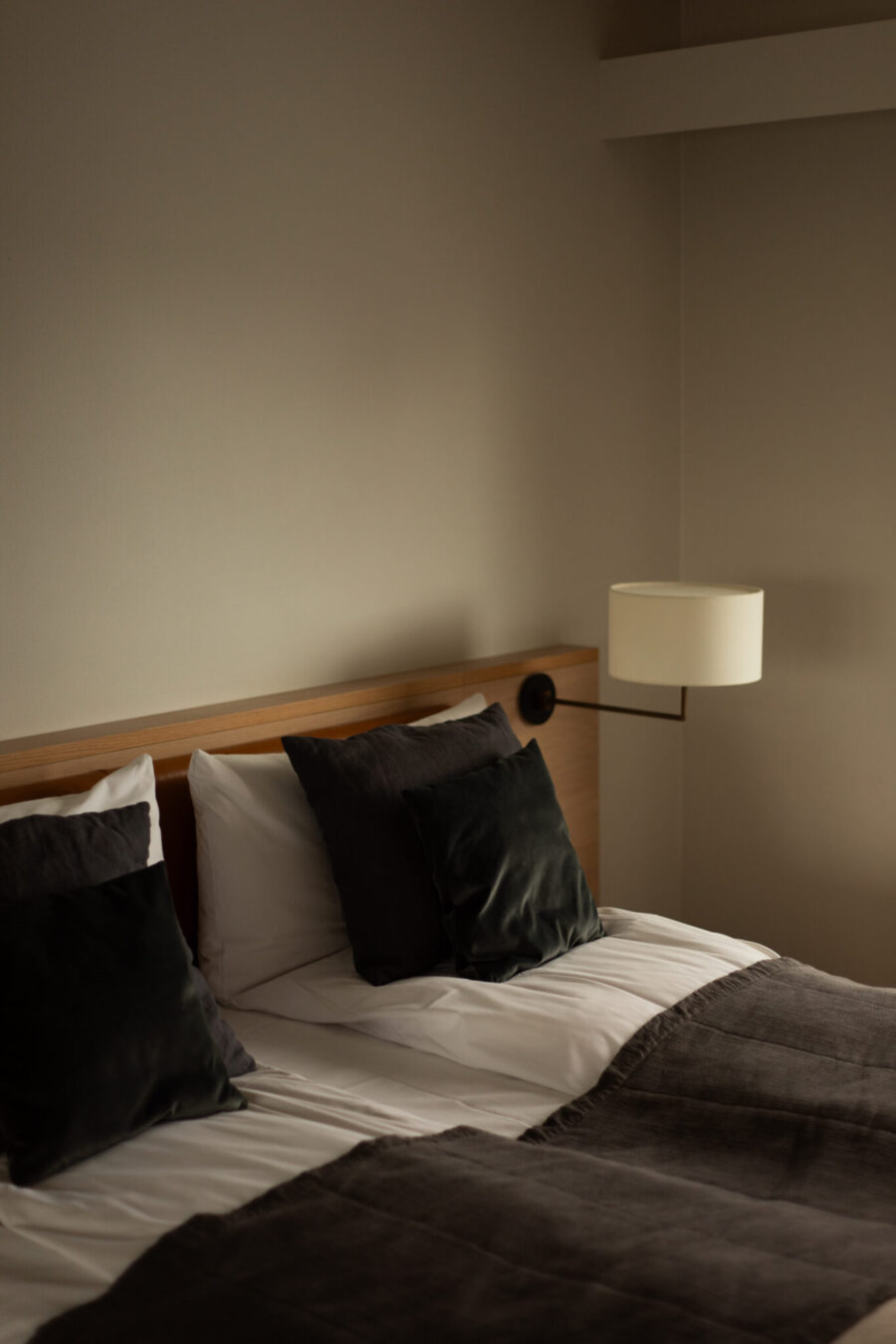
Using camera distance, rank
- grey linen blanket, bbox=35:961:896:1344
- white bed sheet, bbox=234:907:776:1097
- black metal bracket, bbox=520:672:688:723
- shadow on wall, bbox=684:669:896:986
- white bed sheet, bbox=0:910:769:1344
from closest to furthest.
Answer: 1. grey linen blanket, bbox=35:961:896:1344
2. white bed sheet, bbox=0:910:769:1344
3. white bed sheet, bbox=234:907:776:1097
4. black metal bracket, bbox=520:672:688:723
5. shadow on wall, bbox=684:669:896:986

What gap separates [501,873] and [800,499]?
206 cm

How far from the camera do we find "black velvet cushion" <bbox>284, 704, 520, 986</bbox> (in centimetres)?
241

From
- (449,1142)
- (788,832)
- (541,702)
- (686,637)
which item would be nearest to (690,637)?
(686,637)

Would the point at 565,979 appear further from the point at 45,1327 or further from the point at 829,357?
the point at 829,357

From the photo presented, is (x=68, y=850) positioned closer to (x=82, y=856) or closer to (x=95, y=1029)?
(x=82, y=856)

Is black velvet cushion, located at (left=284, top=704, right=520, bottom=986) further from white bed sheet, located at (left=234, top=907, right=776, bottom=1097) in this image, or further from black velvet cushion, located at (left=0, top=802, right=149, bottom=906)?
black velvet cushion, located at (left=0, top=802, right=149, bottom=906)

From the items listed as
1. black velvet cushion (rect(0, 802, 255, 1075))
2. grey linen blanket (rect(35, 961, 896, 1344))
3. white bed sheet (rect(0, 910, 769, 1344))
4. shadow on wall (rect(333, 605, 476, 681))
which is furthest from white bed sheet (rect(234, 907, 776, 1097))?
shadow on wall (rect(333, 605, 476, 681))

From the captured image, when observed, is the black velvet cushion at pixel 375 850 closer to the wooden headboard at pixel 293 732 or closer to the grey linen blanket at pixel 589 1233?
the wooden headboard at pixel 293 732

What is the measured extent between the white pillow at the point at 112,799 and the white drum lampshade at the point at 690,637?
133 cm

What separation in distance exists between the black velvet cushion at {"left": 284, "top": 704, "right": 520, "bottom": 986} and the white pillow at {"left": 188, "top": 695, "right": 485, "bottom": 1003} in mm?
75

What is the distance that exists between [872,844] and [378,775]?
82.9 inches

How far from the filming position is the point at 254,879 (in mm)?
2451

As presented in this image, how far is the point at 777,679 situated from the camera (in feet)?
13.5

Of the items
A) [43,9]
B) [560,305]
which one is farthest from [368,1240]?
[560,305]
